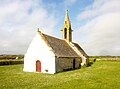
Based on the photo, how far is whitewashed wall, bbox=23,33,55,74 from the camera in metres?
35.9

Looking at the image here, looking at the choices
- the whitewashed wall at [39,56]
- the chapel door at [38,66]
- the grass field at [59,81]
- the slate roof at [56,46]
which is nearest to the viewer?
the grass field at [59,81]

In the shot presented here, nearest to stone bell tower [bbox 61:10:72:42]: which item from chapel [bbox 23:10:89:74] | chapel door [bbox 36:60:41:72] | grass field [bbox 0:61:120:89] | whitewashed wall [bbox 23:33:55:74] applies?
chapel [bbox 23:10:89:74]

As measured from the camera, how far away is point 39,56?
3719cm

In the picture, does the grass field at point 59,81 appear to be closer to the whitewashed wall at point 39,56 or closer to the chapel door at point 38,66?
the whitewashed wall at point 39,56

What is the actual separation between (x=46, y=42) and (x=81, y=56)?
17.5 m

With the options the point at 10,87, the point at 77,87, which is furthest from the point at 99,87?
the point at 10,87

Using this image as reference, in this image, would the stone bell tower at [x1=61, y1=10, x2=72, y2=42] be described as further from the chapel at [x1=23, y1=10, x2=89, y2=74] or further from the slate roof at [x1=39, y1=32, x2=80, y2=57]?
the chapel at [x1=23, y1=10, x2=89, y2=74]

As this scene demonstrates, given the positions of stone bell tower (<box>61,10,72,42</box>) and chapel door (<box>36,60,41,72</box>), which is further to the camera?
stone bell tower (<box>61,10,72,42</box>)

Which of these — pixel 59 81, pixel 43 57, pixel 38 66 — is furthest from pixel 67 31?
pixel 59 81

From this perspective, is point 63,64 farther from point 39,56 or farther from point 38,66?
point 39,56

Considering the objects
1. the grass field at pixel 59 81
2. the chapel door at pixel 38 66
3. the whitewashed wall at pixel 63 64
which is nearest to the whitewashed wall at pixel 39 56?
the chapel door at pixel 38 66

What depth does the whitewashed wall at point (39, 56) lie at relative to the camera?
35906 mm

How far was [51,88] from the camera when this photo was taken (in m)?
19.5

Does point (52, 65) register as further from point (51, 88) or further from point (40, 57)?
point (51, 88)
